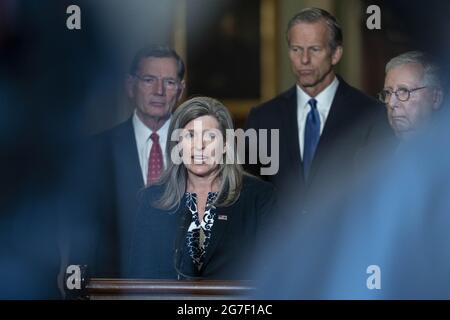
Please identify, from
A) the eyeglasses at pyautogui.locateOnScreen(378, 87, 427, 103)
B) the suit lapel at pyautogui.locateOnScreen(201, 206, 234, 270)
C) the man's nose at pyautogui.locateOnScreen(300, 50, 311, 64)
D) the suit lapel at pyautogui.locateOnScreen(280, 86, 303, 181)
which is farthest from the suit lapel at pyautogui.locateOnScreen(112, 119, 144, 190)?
the eyeglasses at pyautogui.locateOnScreen(378, 87, 427, 103)

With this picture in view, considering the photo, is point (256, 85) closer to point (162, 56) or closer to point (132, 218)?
point (162, 56)

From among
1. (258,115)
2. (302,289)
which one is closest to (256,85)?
(258,115)

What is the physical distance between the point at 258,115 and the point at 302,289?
545 millimetres

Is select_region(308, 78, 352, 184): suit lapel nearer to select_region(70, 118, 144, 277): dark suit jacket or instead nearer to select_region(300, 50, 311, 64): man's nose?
select_region(300, 50, 311, 64): man's nose

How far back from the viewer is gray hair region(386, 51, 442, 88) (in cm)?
401

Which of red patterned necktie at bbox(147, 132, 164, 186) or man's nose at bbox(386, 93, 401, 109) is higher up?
man's nose at bbox(386, 93, 401, 109)

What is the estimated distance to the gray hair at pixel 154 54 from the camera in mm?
4008

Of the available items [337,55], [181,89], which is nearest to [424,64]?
[337,55]

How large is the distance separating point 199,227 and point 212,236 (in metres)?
0.05

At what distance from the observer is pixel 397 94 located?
4.02 meters

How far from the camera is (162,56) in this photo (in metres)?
4.02

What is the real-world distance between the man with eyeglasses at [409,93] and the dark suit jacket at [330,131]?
0.05 m

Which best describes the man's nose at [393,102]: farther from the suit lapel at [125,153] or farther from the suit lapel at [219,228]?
the suit lapel at [125,153]

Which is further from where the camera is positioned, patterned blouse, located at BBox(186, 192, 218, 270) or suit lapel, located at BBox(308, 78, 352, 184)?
suit lapel, located at BBox(308, 78, 352, 184)
